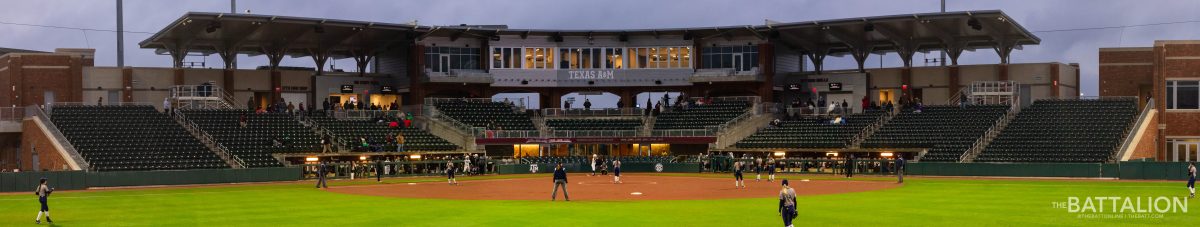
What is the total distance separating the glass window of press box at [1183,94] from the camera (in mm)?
69500

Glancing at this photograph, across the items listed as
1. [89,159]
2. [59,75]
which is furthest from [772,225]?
[59,75]

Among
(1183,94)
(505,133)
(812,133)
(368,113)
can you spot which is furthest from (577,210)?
(368,113)

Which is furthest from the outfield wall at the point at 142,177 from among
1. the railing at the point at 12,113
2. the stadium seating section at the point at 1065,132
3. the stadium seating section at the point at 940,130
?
the stadium seating section at the point at 1065,132

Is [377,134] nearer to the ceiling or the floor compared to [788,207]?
nearer to the ceiling

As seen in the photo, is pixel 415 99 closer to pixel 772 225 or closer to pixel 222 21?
pixel 222 21

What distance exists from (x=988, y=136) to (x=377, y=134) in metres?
37.6

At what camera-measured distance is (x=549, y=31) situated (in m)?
89.4

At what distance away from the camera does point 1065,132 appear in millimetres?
68625

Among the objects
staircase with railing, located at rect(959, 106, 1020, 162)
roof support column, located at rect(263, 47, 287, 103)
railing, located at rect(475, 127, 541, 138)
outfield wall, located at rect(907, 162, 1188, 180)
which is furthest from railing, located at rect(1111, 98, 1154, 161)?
roof support column, located at rect(263, 47, 287, 103)

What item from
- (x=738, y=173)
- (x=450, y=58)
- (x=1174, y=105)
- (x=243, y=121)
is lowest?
(x=738, y=173)

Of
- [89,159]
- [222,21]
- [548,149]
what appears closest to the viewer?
[89,159]

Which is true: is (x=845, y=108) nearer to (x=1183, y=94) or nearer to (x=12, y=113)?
(x=1183, y=94)

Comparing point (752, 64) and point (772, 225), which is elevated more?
point (752, 64)

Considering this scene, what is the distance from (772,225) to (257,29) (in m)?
53.1
